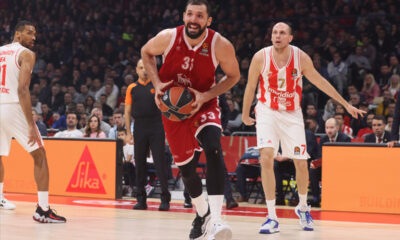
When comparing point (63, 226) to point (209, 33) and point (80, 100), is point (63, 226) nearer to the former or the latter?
point (209, 33)

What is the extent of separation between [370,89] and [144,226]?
300 inches

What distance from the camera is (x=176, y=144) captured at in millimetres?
5207

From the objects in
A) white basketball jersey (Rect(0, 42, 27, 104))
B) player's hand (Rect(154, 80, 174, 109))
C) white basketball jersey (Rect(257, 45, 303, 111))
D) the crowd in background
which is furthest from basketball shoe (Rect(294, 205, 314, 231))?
white basketball jersey (Rect(0, 42, 27, 104))

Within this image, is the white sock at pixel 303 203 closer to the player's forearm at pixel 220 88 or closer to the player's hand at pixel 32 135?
the player's forearm at pixel 220 88

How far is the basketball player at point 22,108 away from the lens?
6679 millimetres

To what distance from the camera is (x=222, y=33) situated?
15.6 meters

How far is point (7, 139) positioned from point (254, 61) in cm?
301

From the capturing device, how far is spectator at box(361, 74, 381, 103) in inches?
492

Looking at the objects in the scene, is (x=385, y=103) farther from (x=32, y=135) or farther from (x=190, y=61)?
(x=190, y=61)

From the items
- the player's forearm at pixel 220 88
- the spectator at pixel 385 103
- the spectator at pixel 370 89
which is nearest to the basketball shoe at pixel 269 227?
the player's forearm at pixel 220 88

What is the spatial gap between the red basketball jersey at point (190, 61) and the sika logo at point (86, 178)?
5.26 m

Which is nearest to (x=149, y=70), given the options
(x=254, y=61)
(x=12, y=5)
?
(x=254, y=61)

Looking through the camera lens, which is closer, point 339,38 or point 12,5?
point 339,38

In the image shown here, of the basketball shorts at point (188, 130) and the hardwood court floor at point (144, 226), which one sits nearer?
the basketball shorts at point (188, 130)
